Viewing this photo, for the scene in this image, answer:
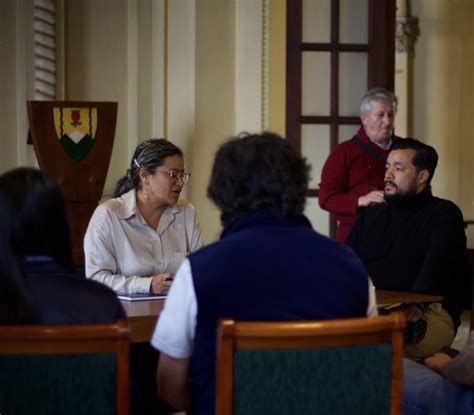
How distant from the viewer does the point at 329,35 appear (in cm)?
642

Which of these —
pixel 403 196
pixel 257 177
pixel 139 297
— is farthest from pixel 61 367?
pixel 403 196

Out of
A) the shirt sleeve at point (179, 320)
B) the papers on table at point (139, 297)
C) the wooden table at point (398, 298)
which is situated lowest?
the wooden table at point (398, 298)

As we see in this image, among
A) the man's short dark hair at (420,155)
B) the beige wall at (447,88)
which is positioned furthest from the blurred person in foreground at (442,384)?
the beige wall at (447,88)

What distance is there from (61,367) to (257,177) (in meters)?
0.63

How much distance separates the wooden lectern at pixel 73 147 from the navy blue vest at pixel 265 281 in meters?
4.30

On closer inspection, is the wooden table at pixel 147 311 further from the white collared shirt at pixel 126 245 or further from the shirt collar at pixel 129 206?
the shirt collar at pixel 129 206

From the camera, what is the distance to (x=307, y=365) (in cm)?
215

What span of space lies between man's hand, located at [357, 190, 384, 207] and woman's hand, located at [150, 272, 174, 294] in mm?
1717

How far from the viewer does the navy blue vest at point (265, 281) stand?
2.22m

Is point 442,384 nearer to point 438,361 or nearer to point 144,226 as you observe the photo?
point 438,361

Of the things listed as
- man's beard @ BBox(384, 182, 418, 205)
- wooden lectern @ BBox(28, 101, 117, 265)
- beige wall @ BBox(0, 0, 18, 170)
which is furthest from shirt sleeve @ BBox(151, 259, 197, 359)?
beige wall @ BBox(0, 0, 18, 170)

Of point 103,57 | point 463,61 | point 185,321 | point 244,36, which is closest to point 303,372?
point 185,321

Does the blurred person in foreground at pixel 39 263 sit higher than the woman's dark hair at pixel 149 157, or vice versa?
the woman's dark hair at pixel 149 157

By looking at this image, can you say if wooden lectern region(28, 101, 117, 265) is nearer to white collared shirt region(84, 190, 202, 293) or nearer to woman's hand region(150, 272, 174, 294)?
white collared shirt region(84, 190, 202, 293)
